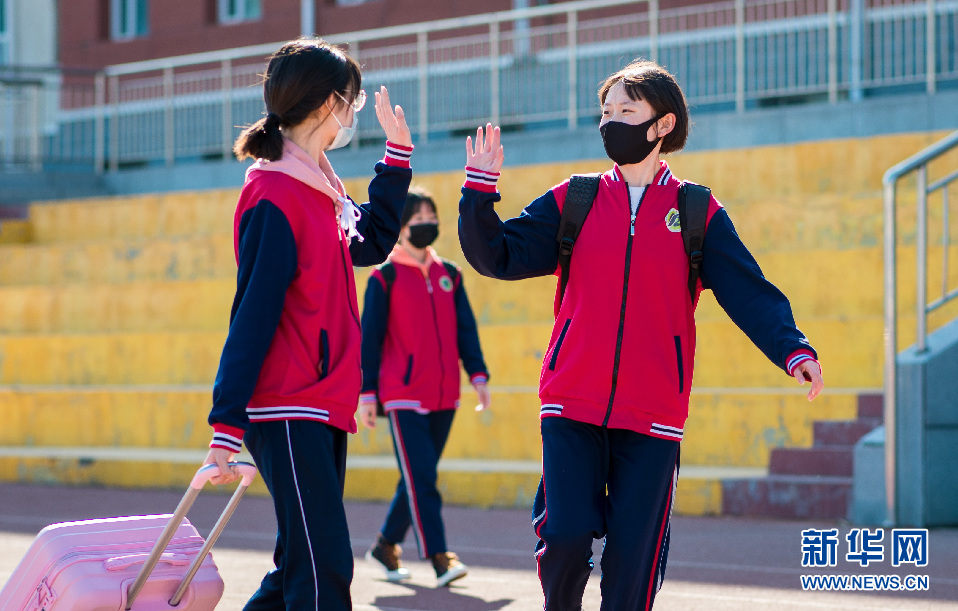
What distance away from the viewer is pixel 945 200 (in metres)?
8.38

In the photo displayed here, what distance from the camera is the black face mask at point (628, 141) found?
398 centimetres

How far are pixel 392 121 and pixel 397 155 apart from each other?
0.37 feet

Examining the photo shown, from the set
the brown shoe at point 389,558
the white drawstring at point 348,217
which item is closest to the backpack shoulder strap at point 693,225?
the white drawstring at point 348,217

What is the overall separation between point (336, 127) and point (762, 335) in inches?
55.8

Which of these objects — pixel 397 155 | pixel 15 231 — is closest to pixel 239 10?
pixel 15 231

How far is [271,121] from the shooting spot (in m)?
3.63

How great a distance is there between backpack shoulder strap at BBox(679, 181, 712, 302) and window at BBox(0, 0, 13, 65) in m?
21.1

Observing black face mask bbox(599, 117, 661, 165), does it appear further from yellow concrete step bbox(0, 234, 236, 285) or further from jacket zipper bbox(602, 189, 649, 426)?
yellow concrete step bbox(0, 234, 236, 285)

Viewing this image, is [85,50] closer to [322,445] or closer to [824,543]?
[824,543]

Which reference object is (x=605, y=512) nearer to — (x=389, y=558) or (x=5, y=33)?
(x=389, y=558)

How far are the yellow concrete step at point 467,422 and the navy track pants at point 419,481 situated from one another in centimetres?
284

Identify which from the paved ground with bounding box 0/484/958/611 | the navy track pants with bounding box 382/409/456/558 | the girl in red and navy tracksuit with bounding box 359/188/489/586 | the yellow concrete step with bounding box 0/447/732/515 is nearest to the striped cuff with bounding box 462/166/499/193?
the paved ground with bounding box 0/484/958/611

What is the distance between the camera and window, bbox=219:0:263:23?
67.5 feet

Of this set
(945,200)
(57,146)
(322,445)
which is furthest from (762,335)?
(57,146)
